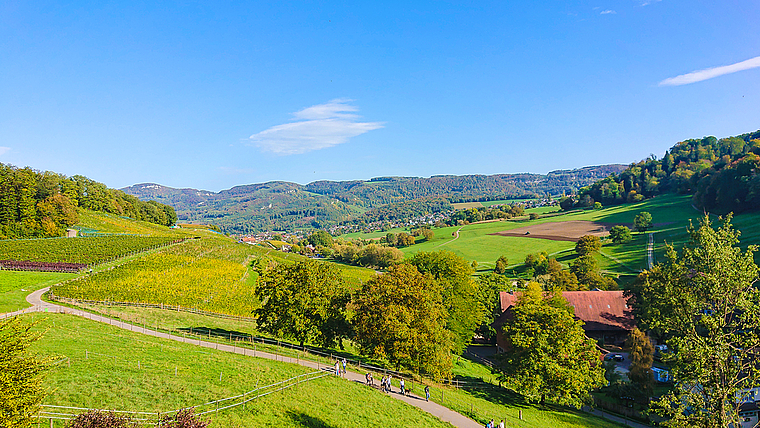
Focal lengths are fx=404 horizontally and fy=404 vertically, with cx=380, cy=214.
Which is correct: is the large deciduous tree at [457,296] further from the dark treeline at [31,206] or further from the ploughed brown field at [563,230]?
the ploughed brown field at [563,230]

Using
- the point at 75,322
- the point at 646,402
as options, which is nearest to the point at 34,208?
the point at 75,322

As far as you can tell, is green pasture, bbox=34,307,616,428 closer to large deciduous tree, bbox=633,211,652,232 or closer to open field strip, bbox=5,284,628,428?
open field strip, bbox=5,284,628,428

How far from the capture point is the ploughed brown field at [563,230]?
12301 centimetres

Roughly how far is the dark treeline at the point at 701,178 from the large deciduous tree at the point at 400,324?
107232mm

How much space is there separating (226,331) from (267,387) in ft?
64.3

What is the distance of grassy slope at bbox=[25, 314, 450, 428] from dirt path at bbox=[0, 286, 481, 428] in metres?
1.60

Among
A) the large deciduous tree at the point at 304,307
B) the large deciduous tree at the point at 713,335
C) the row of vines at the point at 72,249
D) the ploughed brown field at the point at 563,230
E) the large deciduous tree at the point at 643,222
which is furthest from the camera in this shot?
the ploughed brown field at the point at 563,230

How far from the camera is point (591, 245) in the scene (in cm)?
10094

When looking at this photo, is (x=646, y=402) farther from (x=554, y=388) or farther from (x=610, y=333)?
(x=610, y=333)

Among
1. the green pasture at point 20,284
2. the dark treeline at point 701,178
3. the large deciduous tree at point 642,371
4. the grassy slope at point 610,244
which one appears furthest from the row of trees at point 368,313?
the dark treeline at point 701,178

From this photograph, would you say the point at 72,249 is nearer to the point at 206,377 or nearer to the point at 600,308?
the point at 206,377

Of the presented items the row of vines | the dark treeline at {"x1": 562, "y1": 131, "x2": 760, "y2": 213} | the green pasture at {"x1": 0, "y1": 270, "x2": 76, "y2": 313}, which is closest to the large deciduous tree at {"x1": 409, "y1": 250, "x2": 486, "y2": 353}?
the green pasture at {"x1": 0, "y1": 270, "x2": 76, "y2": 313}

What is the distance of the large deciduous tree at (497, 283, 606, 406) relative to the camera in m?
33.5

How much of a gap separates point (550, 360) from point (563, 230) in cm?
11052
